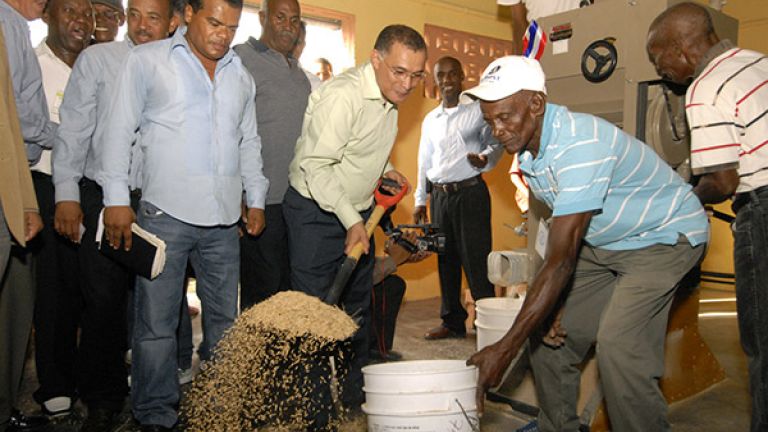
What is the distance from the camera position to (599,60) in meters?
3.15

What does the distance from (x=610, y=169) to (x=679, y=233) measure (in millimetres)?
433

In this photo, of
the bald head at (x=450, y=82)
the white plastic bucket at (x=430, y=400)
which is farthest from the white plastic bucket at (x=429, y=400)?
the bald head at (x=450, y=82)

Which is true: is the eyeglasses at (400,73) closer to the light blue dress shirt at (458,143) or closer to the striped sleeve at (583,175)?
the striped sleeve at (583,175)

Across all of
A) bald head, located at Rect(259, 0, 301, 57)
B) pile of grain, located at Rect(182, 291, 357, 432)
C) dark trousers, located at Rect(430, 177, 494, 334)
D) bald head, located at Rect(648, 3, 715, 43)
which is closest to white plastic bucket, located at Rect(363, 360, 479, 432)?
pile of grain, located at Rect(182, 291, 357, 432)

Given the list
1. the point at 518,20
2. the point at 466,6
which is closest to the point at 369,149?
the point at 518,20

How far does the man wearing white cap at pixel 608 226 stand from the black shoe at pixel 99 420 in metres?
1.76

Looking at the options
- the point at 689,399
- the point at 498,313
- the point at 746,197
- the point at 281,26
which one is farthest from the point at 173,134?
the point at 689,399

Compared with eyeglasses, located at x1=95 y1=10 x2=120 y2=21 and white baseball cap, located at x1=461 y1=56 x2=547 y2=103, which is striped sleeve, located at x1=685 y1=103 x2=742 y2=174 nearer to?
white baseball cap, located at x1=461 y1=56 x2=547 y2=103

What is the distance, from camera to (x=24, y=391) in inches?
138

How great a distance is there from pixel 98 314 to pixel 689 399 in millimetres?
3028

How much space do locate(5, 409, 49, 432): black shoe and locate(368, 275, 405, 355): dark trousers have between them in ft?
6.22

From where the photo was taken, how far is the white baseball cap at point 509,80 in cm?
210

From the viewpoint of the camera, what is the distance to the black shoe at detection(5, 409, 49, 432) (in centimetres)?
289

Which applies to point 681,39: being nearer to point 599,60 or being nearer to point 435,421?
point 599,60
